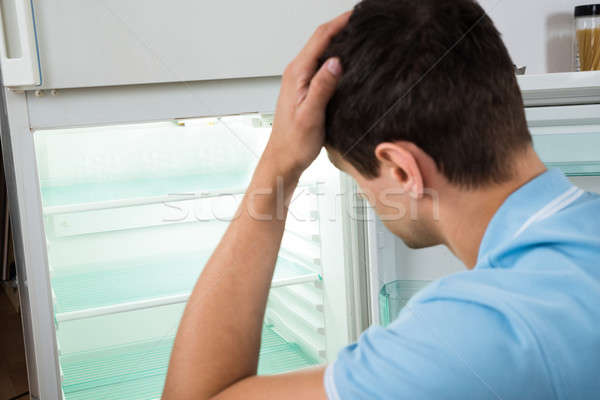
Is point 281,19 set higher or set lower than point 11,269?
higher

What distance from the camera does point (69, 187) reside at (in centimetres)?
150

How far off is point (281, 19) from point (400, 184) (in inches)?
29.4

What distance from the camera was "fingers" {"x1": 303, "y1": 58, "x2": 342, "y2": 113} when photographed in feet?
2.30

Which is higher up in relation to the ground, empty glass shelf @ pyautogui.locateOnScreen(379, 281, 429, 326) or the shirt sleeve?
the shirt sleeve

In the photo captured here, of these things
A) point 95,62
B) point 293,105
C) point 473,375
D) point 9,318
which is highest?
point 95,62

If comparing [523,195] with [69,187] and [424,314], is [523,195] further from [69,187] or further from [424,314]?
[69,187]

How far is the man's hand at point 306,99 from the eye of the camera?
0.71 metres

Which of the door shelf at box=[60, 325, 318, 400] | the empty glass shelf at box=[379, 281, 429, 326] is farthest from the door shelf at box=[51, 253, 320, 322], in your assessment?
the empty glass shelf at box=[379, 281, 429, 326]

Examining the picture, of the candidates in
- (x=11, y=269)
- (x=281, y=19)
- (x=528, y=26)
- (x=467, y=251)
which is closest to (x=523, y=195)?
(x=467, y=251)

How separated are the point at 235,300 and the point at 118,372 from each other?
3.37 feet

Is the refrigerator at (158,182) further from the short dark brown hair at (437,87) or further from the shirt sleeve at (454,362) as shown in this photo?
the shirt sleeve at (454,362)

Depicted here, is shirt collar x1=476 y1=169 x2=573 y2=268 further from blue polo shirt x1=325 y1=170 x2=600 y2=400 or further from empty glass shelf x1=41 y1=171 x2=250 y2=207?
empty glass shelf x1=41 y1=171 x2=250 y2=207

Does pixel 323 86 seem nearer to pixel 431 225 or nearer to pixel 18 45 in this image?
pixel 431 225

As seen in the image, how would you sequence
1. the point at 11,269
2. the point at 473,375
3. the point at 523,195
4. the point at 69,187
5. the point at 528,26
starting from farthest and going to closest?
the point at 11,269 < the point at 528,26 < the point at 69,187 < the point at 523,195 < the point at 473,375
